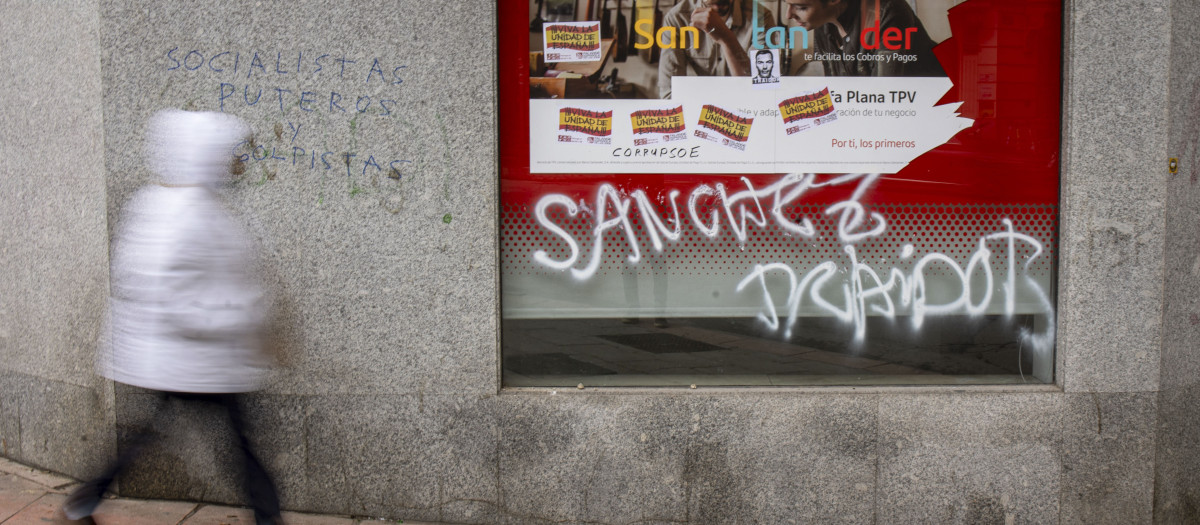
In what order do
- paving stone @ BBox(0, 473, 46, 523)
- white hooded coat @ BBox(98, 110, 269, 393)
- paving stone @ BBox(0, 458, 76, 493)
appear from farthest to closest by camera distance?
paving stone @ BBox(0, 458, 76, 493) < paving stone @ BBox(0, 473, 46, 523) < white hooded coat @ BBox(98, 110, 269, 393)

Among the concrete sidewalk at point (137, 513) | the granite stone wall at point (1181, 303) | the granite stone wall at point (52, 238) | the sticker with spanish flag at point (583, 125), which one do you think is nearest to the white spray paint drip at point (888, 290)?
the granite stone wall at point (1181, 303)

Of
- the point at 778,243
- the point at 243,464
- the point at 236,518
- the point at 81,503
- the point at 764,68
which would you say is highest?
the point at 764,68

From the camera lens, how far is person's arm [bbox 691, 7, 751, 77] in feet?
13.7

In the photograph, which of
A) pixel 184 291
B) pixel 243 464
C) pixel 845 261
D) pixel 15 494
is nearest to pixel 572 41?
pixel 845 261

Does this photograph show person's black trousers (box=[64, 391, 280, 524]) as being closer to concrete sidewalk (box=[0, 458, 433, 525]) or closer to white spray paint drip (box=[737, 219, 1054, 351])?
concrete sidewalk (box=[0, 458, 433, 525])

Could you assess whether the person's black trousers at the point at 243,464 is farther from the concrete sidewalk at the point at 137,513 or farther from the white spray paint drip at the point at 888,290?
the white spray paint drip at the point at 888,290

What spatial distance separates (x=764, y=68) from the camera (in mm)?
4168

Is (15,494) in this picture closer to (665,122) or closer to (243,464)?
(243,464)

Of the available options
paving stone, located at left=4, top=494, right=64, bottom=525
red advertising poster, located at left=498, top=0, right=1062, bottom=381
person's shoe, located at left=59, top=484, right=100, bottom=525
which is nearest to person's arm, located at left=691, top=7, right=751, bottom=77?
red advertising poster, located at left=498, top=0, right=1062, bottom=381

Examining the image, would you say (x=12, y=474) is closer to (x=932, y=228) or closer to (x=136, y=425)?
(x=136, y=425)

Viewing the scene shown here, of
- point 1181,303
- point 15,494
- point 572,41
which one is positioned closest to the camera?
point 1181,303

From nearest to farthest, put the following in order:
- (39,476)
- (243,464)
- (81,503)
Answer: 1. (81,503)
2. (243,464)
3. (39,476)

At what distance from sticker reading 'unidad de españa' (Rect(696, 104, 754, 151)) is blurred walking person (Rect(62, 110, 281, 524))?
2138mm

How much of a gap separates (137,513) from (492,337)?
6.14 feet
